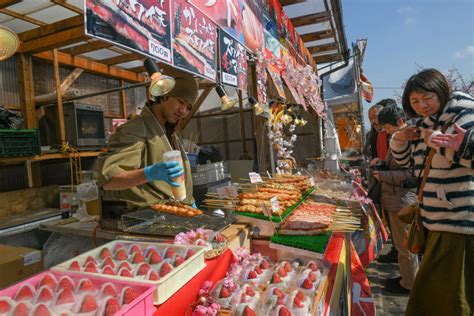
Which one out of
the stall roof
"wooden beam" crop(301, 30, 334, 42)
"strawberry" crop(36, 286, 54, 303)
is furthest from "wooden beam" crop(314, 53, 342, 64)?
"strawberry" crop(36, 286, 54, 303)

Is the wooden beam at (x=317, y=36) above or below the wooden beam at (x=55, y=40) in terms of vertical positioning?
above

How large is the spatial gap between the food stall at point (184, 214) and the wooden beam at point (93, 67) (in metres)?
0.34

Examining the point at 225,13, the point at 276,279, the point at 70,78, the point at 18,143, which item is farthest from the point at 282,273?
the point at 70,78

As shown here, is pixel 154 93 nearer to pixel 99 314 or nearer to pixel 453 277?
pixel 99 314

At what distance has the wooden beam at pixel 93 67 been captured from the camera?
7646 millimetres

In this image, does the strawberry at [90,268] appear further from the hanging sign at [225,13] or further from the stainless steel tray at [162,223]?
the hanging sign at [225,13]

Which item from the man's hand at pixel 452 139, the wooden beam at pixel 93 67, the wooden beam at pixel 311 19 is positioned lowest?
the man's hand at pixel 452 139

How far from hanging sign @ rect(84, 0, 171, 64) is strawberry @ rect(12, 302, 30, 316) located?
1.37 m

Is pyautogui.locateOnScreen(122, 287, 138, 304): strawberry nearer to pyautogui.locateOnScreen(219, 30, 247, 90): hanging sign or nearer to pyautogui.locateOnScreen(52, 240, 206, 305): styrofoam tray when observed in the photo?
pyautogui.locateOnScreen(52, 240, 206, 305): styrofoam tray

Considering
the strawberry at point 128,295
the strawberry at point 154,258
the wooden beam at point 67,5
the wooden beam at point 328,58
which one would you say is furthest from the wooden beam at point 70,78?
the wooden beam at point 328,58

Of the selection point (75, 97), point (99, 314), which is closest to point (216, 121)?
point (75, 97)

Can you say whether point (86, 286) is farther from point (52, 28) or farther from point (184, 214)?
point (52, 28)

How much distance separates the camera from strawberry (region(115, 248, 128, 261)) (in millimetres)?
1722

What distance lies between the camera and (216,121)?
1062 cm
